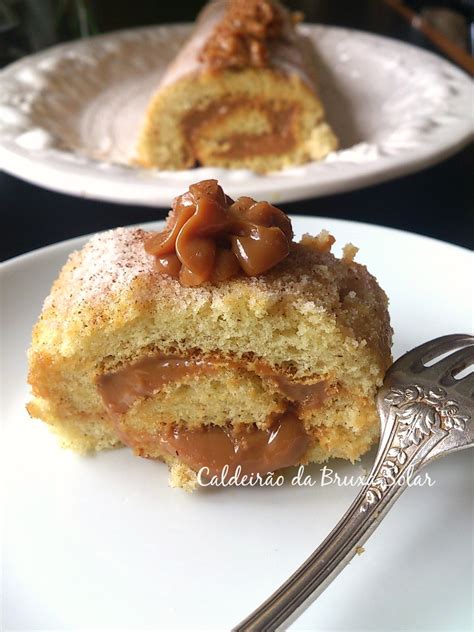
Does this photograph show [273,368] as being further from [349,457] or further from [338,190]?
[338,190]

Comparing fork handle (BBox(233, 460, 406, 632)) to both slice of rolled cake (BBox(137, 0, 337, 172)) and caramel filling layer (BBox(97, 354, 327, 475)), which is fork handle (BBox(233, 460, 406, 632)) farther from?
slice of rolled cake (BBox(137, 0, 337, 172))

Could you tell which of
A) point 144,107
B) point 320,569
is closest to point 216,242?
point 320,569

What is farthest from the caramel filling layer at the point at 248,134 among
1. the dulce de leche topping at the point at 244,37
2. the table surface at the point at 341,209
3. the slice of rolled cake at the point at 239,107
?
the table surface at the point at 341,209


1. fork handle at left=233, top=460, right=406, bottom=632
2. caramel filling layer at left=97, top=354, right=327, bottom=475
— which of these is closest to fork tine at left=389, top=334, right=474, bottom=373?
caramel filling layer at left=97, top=354, right=327, bottom=475

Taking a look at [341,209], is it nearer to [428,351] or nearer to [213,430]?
[428,351]


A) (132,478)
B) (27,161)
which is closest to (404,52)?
(27,161)
